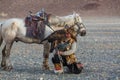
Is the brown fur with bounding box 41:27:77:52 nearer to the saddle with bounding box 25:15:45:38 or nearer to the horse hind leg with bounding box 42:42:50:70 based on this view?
the horse hind leg with bounding box 42:42:50:70

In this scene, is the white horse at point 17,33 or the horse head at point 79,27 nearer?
the horse head at point 79,27

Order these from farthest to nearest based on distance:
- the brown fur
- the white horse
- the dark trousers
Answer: the white horse
the brown fur
the dark trousers

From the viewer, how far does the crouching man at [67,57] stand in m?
13.9

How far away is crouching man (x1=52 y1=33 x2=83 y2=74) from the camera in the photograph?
45.4ft

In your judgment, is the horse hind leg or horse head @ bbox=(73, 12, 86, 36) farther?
the horse hind leg

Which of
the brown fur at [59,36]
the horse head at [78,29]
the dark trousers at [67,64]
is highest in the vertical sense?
the horse head at [78,29]

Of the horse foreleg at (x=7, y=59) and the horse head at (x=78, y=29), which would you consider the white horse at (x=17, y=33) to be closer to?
the horse foreleg at (x=7, y=59)

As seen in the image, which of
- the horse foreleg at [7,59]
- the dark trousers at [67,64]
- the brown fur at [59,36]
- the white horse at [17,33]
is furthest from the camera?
the horse foreleg at [7,59]

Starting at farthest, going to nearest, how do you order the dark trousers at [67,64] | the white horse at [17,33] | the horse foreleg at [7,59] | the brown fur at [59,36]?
1. the horse foreleg at [7,59]
2. the white horse at [17,33]
3. the brown fur at [59,36]
4. the dark trousers at [67,64]

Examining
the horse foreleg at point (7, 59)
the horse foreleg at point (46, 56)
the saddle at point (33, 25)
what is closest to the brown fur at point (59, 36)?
the horse foreleg at point (46, 56)

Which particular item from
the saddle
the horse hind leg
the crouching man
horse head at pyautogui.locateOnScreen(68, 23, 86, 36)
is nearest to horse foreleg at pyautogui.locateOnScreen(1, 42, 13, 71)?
the saddle

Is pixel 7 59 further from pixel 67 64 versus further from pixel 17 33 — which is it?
pixel 67 64

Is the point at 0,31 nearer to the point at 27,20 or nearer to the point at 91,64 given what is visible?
the point at 27,20

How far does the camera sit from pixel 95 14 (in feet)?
327
